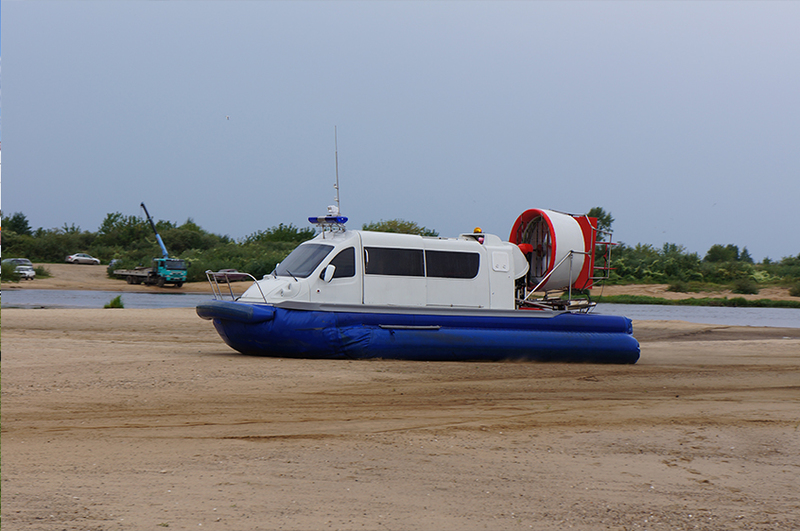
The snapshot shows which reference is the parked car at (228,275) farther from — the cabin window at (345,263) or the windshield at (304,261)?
the cabin window at (345,263)

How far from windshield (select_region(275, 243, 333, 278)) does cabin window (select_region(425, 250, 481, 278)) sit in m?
1.71

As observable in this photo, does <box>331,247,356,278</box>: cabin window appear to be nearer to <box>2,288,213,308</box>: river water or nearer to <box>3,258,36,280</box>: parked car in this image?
<box>2,288,213,308</box>: river water

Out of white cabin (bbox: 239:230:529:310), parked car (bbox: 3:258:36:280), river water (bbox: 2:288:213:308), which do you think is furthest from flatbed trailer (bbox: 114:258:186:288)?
white cabin (bbox: 239:230:529:310)

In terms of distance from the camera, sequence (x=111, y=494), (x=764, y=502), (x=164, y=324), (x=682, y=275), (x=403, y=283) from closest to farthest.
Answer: (x=111, y=494) → (x=764, y=502) → (x=403, y=283) → (x=164, y=324) → (x=682, y=275)

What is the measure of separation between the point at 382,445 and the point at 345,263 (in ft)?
16.9

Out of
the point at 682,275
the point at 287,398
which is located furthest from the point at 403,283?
the point at 682,275

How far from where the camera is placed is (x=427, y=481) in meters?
5.24

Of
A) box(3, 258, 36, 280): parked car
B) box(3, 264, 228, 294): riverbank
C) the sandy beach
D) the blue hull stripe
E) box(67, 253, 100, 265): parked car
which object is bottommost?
the sandy beach

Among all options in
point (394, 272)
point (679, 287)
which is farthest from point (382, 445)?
point (679, 287)

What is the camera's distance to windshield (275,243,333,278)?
35.8 ft

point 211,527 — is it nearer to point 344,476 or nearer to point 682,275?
point 344,476

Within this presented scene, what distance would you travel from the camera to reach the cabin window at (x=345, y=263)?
10.9 metres

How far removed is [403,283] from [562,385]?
123 inches

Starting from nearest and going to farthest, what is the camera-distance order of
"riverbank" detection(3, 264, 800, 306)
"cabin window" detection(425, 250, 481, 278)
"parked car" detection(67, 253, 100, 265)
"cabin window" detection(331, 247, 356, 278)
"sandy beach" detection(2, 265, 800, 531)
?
"sandy beach" detection(2, 265, 800, 531), "cabin window" detection(331, 247, 356, 278), "cabin window" detection(425, 250, 481, 278), "riverbank" detection(3, 264, 800, 306), "parked car" detection(67, 253, 100, 265)
